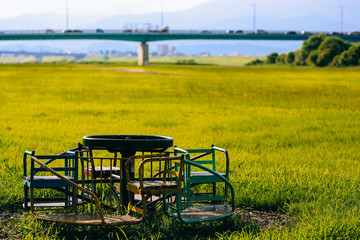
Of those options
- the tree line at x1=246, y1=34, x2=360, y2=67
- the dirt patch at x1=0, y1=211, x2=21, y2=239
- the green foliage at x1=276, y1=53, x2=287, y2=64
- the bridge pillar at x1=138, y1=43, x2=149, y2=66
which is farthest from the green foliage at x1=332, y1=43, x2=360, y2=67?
the dirt patch at x1=0, y1=211, x2=21, y2=239

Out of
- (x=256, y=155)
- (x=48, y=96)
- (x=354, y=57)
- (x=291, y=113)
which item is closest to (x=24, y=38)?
(x=354, y=57)

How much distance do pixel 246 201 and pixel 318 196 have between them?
1.13 metres

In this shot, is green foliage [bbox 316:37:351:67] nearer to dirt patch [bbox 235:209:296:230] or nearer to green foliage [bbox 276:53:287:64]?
green foliage [bbox 276:53:287:64]

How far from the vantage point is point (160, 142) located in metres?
7.95

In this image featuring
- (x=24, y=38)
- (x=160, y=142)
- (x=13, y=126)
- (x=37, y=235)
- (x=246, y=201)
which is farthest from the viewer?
(x=24, y=38)

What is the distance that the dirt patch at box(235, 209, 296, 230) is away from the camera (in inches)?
325

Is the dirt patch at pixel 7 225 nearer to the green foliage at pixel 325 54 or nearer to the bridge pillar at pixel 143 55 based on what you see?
the green foliage at pixel 325 54

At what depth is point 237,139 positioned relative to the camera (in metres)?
17.6

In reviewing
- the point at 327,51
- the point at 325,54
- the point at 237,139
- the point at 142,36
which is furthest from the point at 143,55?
the point at 237,139

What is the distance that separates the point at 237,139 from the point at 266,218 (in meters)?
8.98

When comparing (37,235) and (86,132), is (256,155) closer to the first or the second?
(86,132)

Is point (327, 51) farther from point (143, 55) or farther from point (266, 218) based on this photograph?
point (266, 218)

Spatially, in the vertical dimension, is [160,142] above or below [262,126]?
above

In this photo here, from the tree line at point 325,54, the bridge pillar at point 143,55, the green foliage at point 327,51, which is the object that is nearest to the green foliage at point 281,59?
the tree line at point 325,54
